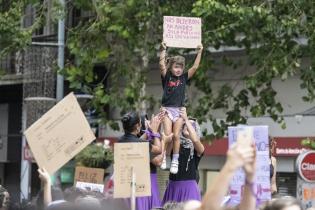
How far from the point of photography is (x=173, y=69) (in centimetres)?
756

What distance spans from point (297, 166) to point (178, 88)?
5306 mm

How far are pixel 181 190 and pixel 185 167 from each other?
24 centimetres

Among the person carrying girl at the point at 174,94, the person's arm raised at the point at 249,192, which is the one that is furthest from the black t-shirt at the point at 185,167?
the person's arm raised at the point at 249,192

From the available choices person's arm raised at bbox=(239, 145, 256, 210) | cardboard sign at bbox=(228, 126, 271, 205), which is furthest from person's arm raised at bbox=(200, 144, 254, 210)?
cardboard sign at bbox=(228, 126, 271, 205)

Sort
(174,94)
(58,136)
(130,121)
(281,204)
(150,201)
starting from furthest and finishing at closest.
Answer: (174,94)
(150,201)
(130,121)
(58,136)
(281,204)

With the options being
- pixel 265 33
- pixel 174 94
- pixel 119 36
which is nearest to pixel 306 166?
pixel 265 33

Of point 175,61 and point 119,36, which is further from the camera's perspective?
point 119,36

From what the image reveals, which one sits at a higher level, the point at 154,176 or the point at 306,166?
the point at 154,176

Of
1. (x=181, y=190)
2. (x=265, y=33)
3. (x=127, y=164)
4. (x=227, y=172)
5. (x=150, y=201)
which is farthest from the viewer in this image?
(x=265, y=33)

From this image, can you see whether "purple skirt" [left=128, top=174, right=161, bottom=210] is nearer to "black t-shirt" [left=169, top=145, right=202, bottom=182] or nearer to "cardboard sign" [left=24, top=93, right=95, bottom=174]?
"black t-shirt" [left=169, top=145, right=202, bottom=182]

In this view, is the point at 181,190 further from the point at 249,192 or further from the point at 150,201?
the point at 249,192

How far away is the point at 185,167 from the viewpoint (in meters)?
7.52

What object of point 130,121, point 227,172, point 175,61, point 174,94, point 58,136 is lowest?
point 227,172

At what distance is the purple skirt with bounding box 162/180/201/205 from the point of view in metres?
7.37
